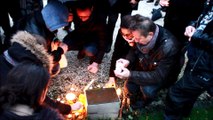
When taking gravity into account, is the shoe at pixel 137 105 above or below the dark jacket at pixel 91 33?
below

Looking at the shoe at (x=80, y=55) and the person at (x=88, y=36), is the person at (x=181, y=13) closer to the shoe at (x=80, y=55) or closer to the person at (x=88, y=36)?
the person at (x=88, y=36)

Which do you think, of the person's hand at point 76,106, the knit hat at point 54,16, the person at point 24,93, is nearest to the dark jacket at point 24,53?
the person at point 24,93

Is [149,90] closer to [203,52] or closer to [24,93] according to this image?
[203,52]

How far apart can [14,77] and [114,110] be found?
183 centimetres

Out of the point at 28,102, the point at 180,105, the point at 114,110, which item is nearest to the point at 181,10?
the point at 180,105

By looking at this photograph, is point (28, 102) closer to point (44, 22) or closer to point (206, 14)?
point (44, 22)

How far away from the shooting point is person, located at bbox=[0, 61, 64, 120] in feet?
7.35

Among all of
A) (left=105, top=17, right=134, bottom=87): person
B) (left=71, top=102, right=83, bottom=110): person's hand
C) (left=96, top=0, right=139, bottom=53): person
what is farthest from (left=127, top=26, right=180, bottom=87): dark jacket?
(left=96, top=0, right=139, bottom=53): person

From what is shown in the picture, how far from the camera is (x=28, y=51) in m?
2.83

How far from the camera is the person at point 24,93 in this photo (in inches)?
88.2

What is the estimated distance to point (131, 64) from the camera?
14.5 feet

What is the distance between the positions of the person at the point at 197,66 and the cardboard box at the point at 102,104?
0.73 m

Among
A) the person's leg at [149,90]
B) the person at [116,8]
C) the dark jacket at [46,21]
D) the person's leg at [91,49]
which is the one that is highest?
the dark jacket at [46,21]

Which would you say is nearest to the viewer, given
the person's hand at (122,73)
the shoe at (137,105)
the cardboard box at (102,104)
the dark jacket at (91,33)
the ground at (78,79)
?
the cardboard box at (102,104)
